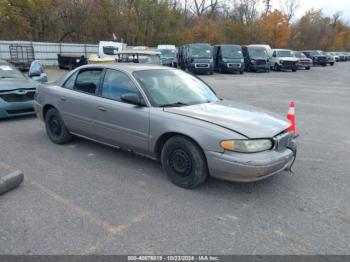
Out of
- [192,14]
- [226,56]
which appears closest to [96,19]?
[226,56]

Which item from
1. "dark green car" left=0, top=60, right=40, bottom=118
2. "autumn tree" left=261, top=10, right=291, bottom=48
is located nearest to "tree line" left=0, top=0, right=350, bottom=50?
"autumn tree" left=261, top=10, right=291, bottom=48

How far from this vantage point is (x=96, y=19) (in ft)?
112

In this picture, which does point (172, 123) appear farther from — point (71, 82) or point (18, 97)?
point (18, 97)

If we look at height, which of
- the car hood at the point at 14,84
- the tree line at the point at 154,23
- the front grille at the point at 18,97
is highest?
the tree line at the point at 154,23

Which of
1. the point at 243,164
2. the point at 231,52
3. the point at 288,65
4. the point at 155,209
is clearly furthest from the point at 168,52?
the point at 155,209

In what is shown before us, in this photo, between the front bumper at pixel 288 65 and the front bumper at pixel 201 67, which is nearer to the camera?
the front bumper at pixel 201 67

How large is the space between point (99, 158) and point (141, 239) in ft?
7.30

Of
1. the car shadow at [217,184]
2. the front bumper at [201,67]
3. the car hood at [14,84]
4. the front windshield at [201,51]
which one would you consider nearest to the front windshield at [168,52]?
the front windshield at [201,51]

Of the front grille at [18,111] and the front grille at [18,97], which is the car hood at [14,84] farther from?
the front grille at [18,111]

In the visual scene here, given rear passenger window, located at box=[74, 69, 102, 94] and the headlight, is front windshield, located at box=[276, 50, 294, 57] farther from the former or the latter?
the headlight

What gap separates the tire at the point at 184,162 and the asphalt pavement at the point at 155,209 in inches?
5.2

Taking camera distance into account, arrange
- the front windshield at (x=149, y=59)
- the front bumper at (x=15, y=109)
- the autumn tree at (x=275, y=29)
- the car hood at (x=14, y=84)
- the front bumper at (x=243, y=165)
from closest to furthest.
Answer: the front bumper at (x=243, y=165) < the front bumper at (x=15, y=109) < the car hood at (x=14, y=84) < the front windshield at (x=149, y=59) < the autumn tree at (x=275, y=29)

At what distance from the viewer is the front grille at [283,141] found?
3.51m

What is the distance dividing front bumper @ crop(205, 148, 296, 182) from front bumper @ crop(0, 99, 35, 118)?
17.8 ft
